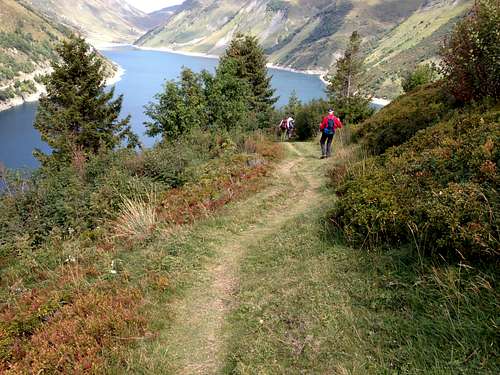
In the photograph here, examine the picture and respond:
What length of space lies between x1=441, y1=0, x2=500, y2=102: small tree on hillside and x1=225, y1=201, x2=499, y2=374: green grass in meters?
5.54

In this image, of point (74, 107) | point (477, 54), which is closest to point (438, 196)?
point (477, 54)

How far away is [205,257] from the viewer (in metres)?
8.21

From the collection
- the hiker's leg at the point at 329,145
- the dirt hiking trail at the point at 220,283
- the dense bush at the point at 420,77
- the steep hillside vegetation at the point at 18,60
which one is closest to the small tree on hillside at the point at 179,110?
the hiker's leg at the point at 329,145

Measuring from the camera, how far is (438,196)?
5.56 m

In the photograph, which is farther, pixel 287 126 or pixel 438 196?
pixel 287 126

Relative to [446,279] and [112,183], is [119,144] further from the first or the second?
[446,279]

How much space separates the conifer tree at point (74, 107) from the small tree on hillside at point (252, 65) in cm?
1505

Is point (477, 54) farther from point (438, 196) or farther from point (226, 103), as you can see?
point (226, 103)

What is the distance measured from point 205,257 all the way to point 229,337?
2.83 meters

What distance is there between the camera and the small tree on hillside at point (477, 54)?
818cm

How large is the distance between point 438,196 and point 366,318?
223 centimetres

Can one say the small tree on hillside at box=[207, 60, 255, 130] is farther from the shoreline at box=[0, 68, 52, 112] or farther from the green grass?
the shoreline at box=[0, 68, 52, 112]

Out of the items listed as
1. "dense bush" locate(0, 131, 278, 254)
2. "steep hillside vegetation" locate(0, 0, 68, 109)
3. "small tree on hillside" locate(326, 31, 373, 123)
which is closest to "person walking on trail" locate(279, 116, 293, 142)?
"dense bush" locate(0, 131, 278, 254)

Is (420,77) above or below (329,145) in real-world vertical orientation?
above
